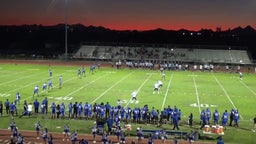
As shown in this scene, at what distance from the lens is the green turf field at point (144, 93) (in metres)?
21.4

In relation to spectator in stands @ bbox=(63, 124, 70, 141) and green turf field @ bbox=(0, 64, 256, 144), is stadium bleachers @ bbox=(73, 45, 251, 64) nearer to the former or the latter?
green turf field @ bbox=(0, 64, 256, 144)

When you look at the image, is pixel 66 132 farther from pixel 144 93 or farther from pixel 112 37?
pixel 112 37

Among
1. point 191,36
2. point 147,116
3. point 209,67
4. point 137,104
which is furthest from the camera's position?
point 191,36

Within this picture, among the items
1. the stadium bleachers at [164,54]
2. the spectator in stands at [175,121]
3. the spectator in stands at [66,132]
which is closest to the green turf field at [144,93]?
the spectator in stands at [175,121]

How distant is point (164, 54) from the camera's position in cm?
6309

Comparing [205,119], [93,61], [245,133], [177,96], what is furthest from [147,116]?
[93,61]

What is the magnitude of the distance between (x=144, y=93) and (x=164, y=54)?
32000 millimetres

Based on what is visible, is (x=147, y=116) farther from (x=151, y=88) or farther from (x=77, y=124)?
(x=151, y=88)

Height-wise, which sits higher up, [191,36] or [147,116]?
[191,36]

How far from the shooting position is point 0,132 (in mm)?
18703

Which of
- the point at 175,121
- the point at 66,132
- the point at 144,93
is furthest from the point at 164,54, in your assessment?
the point at 66,132

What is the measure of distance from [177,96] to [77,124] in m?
11.4

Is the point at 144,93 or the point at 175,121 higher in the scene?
the point at 144,93

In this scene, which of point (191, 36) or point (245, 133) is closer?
point (245, 133)
